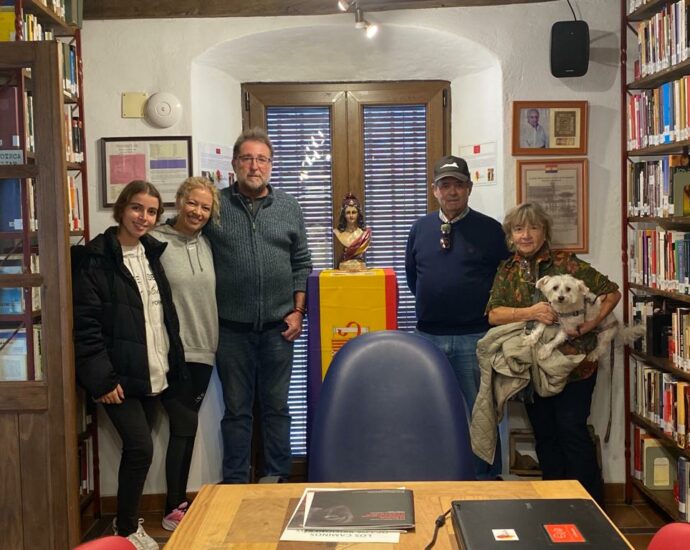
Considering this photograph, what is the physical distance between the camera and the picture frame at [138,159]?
139 inches

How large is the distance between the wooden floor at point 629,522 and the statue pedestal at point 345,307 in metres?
1.05

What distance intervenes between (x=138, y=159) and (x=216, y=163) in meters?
0.40

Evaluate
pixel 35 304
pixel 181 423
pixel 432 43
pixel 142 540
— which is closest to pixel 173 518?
pixel 142 540

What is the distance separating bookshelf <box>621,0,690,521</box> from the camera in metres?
2.98

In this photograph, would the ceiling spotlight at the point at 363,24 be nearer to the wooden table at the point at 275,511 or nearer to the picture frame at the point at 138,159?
the picture frame at the point at 138,159

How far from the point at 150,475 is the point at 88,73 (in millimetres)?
1959

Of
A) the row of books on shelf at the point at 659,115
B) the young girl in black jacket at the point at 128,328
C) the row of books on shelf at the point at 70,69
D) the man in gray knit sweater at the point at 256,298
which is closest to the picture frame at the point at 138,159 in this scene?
the row of books on shelf at the point at 70,69

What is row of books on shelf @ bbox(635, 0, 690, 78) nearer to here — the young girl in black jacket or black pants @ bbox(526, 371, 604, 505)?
black pants @ bbox(526, 371, 604, 505)

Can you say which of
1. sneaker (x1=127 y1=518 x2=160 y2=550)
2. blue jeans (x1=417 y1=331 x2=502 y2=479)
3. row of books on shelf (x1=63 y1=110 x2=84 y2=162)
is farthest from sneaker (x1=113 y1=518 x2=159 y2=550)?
row of books on shelf (x1=63 y1=110 x2=84 y2=162)

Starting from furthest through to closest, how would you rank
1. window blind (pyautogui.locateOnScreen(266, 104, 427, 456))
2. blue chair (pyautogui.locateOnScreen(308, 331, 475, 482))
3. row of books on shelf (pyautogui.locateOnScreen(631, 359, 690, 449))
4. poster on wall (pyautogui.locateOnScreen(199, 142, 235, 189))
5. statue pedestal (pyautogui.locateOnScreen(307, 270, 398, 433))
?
window blind (pyautogui.locateOnScreen(266, 104, 427, 456)) → poster on wall (pyautogui.locateOnScreen(199, 142, 235, 189)) → statue pedestal (pyautogui.locateOnScreen(307, 270, 398, 433)) → row of books on shelf (pyautogui.locateOnScreen(631, 359, 690, 449)) → blue chair (pyautogui.locateOnScreen(308, 331, 475, 482))

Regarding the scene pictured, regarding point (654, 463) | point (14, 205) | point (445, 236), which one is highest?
point (14, 205)

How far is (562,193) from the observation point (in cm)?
355

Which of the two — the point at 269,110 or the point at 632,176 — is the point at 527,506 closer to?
the point at 632,176

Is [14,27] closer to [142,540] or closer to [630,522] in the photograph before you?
[142,540]
